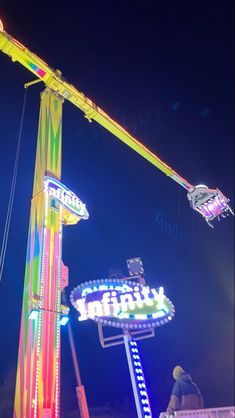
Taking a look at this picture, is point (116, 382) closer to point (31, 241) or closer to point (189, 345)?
point (189, 345)

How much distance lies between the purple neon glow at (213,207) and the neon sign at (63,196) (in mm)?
8889

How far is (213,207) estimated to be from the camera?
72.3ft

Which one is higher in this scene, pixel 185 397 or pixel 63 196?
pixel 63 196

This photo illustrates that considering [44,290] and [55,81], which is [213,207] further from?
[44,290]

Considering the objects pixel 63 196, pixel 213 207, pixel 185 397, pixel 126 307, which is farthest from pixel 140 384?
pixel 213 207

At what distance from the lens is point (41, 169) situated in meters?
16.2

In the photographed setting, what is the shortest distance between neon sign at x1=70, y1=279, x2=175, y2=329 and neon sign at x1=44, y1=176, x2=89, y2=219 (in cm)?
362

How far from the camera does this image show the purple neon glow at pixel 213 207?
21.6m

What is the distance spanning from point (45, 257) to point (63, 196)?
2989mm

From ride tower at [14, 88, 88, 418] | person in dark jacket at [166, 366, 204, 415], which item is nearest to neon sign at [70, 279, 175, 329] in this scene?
ride tower at [14, 88, 88, 418]

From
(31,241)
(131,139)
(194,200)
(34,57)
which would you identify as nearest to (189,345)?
(194,200)

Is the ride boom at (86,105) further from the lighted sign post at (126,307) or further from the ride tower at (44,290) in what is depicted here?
the lighted sign post at (126,307)

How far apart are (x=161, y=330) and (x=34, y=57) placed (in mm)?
21650

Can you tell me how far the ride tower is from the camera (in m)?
11.2
